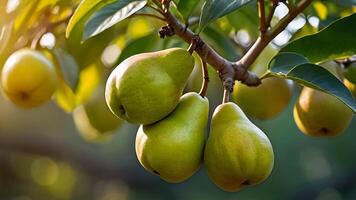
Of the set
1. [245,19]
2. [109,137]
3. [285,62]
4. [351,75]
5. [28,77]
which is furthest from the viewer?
[109,137]

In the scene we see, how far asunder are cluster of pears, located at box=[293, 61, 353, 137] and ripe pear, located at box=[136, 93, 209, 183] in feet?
0.99

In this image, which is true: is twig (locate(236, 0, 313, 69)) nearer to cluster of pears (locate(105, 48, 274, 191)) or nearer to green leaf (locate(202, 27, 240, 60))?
cluster of pears (locate(105, 48, 274, 191))

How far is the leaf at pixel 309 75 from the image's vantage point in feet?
3.48

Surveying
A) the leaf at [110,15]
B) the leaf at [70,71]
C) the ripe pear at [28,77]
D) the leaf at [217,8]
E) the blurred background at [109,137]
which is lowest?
the blurred background at [109,137]

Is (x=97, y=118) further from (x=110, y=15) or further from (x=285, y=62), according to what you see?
(x=285, y=62)

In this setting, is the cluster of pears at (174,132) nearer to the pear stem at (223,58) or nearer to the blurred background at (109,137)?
the pear stem at (223,58)

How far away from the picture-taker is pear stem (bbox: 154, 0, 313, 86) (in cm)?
115

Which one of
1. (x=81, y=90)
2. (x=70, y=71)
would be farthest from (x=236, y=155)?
(x=81, y=90)

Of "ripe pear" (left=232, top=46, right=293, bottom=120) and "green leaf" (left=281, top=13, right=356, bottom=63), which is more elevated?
"green leaf" (left=281, top=13, right=356, bottom=63)

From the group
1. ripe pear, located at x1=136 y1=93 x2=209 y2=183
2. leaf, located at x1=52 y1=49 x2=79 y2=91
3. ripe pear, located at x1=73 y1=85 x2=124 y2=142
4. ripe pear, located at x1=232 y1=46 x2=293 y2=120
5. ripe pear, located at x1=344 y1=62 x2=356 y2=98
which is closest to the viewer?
ripe pear, located at x1=136 y1=93 x2=209 y2=183

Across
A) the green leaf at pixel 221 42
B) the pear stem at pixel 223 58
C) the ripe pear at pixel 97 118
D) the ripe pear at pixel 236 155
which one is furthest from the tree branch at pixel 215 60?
the ripe pear at pixel 97 118

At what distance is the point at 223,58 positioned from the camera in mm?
1198

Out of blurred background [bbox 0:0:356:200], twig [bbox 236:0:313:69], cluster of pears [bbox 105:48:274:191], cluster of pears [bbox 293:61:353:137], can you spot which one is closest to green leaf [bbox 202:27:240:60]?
blurred background [bbox 0:0:356:200]

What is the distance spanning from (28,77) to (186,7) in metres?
0.46
